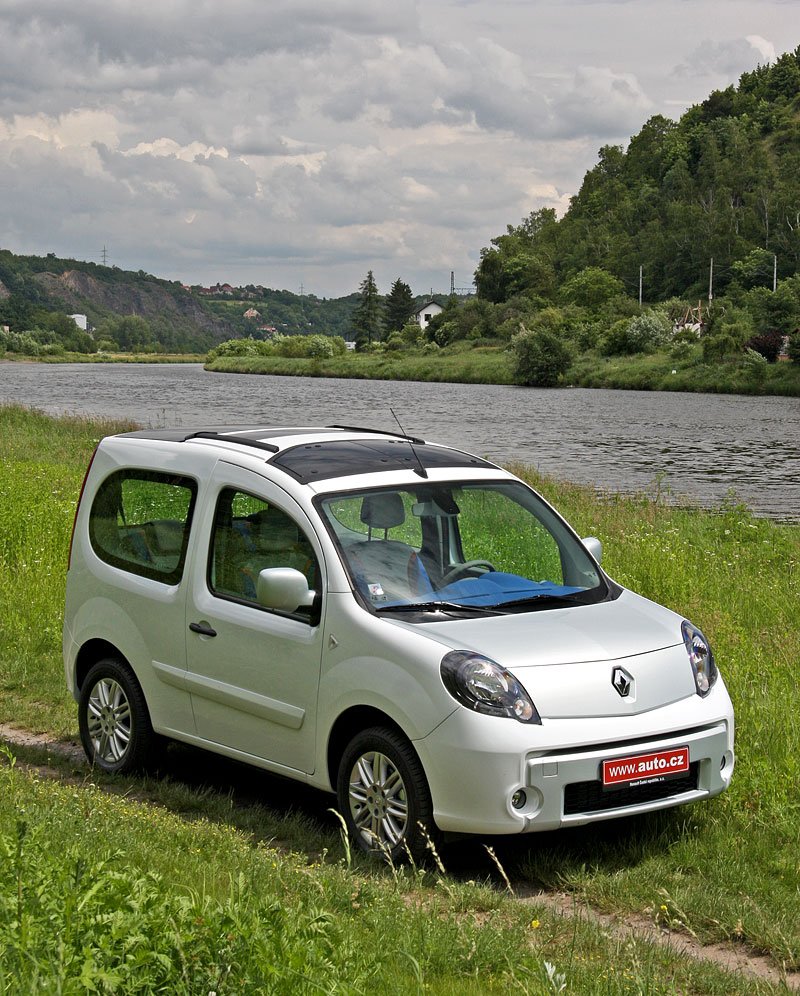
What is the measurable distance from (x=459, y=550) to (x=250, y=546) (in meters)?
1.08

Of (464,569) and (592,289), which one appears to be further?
(592,289)

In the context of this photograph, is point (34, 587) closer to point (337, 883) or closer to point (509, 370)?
point (337, 883)

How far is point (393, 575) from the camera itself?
20.4ft

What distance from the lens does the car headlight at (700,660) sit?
19.6ft

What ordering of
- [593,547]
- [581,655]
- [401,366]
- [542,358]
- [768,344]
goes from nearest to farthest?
[581,655]
[593,547]
[768,344]
[542,358]
[401,366]

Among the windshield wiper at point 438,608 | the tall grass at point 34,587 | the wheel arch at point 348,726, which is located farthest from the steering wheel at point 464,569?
the tall grass at point 34,587

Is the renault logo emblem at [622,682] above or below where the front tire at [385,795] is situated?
above

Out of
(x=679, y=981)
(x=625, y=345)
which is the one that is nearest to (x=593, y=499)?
(x=679, y=981)

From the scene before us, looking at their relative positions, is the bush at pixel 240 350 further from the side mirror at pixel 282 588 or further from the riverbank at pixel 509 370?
the side mirror at pixel 282 588

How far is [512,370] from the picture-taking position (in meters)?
103

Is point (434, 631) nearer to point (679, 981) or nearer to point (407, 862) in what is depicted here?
point (407, 862)

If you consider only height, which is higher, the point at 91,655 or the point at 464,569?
the point at 464,569

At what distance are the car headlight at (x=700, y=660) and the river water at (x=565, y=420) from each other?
32.2ft

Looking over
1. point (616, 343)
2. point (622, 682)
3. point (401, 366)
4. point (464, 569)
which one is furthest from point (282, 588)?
point (401, 366)
